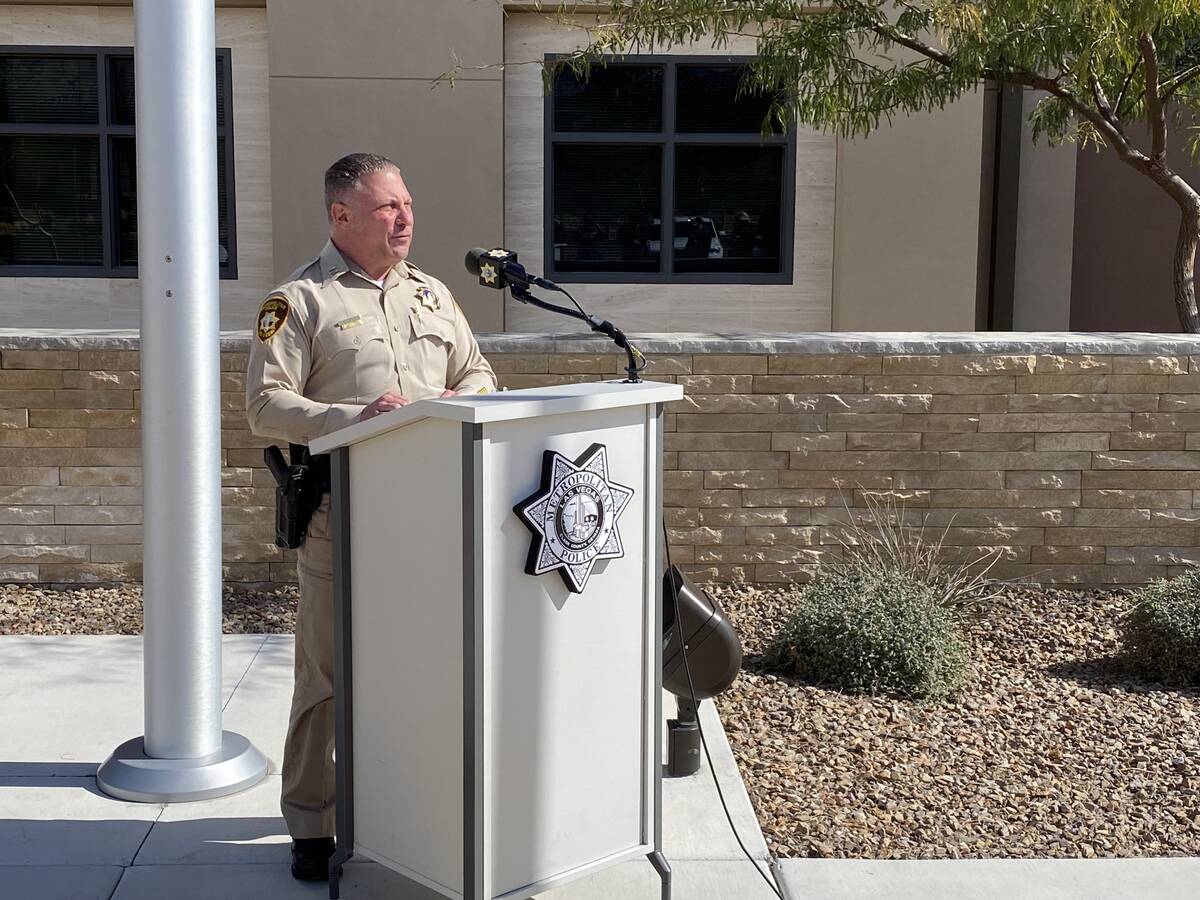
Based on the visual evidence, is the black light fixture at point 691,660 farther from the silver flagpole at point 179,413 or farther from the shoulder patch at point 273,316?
the shoulder patch at point 273,316

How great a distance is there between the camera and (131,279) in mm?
Result: 10164

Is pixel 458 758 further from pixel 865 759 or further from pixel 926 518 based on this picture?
pixel 926 518

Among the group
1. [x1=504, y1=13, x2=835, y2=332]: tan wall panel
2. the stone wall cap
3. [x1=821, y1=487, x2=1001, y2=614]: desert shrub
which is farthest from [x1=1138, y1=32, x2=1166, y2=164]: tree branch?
[x1=504, y1=13, x2=835, y2=332]: tan wall panel

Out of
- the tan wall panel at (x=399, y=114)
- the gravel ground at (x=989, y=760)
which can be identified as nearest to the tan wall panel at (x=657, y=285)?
the tan wall panel at (x=399, y=114)

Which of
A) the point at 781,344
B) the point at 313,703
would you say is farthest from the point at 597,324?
the point at 781,344

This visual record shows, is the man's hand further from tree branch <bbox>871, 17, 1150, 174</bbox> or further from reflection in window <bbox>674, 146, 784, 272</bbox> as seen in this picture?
reflection in window <bbox>674, 146, 784, 272</bbox>

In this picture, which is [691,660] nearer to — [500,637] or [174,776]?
[500,637]

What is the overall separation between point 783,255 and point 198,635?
6.76 m

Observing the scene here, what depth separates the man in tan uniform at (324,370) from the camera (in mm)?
3668

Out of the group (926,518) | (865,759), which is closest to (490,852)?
(865,759)

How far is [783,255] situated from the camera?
10.2m

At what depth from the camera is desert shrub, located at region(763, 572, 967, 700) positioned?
18.4 ft

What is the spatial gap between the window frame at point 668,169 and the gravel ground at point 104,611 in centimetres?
415

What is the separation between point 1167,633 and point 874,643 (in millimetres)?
1325
